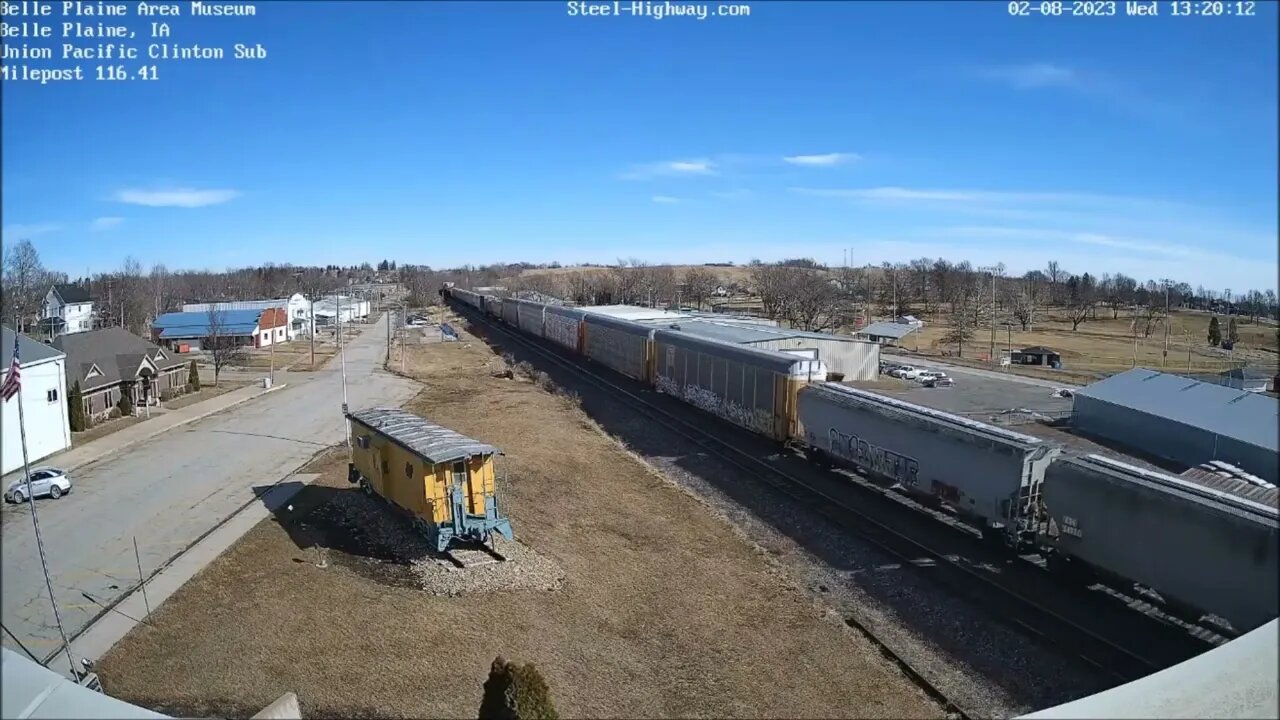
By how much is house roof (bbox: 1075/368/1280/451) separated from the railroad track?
4.60 metres

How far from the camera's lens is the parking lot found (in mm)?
39125

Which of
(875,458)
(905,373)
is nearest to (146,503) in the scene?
(875,458)

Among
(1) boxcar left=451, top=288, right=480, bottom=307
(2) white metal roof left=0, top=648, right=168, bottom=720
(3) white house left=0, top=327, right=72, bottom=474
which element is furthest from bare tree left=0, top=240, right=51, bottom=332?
(1) boxcar left=451, top=288, right=480, bottom=307

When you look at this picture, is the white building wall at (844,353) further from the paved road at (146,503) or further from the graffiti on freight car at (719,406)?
the paved road at (146,503)

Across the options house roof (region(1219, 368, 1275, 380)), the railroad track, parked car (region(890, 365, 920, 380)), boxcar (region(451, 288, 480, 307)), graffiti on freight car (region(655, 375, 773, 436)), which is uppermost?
boxcar (region(451, 288, 480, 307))

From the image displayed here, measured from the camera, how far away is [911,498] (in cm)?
2008

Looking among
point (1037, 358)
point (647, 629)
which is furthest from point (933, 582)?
point (1037, 358)

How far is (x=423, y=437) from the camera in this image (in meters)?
18.2

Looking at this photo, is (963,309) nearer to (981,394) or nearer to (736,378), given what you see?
(981,394)

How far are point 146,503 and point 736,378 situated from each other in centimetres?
1974

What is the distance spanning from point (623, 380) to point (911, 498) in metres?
25.1

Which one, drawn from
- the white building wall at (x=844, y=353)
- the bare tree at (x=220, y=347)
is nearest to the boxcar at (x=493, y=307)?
the bare tree at (x=220, y=347)

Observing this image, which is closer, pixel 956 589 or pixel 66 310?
pixel 956 589

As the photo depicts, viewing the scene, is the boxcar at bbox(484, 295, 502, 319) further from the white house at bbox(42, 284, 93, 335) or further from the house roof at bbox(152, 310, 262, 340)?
the white house at bbox(42, 284, 93, 335)
